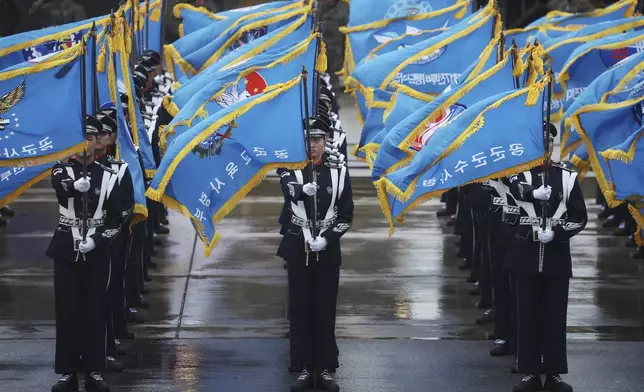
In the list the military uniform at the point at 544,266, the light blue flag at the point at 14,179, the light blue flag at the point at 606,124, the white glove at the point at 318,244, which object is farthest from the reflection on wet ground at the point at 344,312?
the light blue flag at the point at 606,124

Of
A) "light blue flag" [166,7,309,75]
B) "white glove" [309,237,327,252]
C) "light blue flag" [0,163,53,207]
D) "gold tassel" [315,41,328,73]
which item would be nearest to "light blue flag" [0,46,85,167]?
"light blue flag" [0,163,53,207]

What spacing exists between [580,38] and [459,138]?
6689mm

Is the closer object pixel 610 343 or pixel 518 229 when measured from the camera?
pixel 518 229

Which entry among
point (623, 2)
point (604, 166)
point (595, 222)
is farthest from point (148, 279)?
point (623, 2)

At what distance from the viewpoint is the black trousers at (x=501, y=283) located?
37.3 feet

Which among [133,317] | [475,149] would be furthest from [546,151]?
[133,317]

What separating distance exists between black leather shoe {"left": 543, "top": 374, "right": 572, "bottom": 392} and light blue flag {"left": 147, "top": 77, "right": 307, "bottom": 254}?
7.93ft

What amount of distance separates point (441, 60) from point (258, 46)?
84.3 inches

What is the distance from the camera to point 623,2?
1798 cm

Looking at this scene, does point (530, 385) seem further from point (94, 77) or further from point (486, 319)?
point (94, 77)

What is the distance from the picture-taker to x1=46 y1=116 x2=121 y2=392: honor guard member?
10.1 meters

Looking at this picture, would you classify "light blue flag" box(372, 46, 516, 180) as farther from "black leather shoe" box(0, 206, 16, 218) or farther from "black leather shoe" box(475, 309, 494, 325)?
"black leather shoe" box(0, 206, 16, 218)

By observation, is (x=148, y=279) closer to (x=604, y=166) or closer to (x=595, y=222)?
(x=604, y=166)

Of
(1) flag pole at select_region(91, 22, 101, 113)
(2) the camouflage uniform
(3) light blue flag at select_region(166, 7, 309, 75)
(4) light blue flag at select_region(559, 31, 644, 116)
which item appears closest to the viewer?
Result: (1) flag pole at select_region(91, 22, 101, 113)
